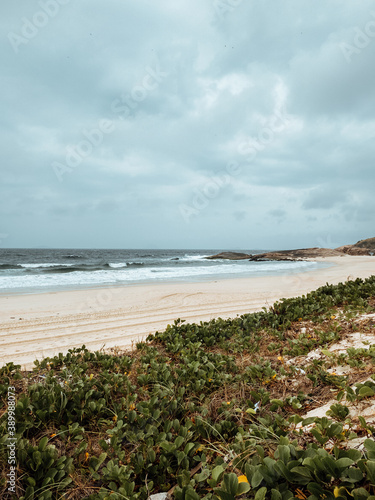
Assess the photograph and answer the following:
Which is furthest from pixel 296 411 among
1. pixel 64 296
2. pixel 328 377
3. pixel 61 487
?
pixel 64 296

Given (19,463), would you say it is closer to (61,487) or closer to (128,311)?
(61,487)

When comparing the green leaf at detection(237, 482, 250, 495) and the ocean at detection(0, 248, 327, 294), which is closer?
the green leaf at detection(237, 482, 250, 495)

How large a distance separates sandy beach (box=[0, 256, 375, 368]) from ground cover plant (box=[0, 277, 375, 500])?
7.23ft

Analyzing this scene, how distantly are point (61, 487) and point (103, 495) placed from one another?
349 mm

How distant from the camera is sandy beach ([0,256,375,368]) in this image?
627 cm

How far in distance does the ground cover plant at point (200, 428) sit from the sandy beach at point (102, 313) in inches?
86.8

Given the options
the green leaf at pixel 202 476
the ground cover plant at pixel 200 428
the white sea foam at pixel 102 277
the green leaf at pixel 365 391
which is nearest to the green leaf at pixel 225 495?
the ground cover plant at pixel 200 428

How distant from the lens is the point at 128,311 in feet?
30.7

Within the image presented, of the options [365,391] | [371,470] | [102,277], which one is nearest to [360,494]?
[371,470]

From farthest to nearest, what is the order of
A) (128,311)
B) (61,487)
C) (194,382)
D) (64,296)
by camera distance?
(64,296) < (128,311) < (194,382) < (61,487)

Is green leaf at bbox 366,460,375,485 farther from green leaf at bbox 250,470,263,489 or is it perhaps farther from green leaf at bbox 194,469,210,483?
green leaf at bbox 194,469,210,483

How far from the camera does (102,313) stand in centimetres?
909

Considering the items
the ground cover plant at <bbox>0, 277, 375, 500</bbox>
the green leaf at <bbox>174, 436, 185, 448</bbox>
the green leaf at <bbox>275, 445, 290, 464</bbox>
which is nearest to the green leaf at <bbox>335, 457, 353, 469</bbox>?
the ground cover plant at <bbox>0, 277, 375, 500</bbox>

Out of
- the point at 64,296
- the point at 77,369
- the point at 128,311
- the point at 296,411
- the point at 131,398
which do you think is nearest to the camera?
the point at 296,411
